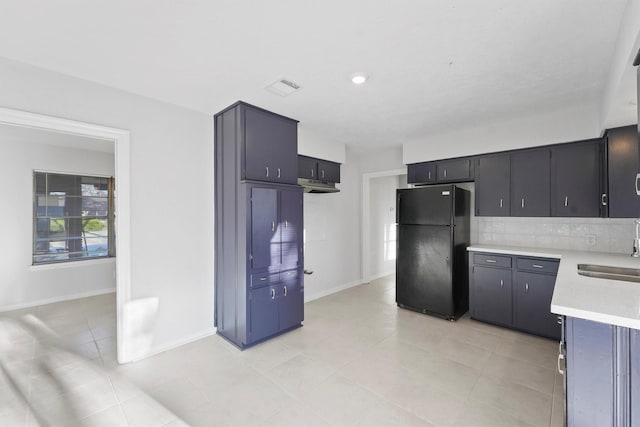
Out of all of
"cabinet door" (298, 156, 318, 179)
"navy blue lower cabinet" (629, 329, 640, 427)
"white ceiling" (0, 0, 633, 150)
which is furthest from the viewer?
"cabinet door" (298, 156, 318, 179)

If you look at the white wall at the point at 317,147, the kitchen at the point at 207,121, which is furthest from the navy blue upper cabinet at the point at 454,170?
the white wall at the point at 317,147

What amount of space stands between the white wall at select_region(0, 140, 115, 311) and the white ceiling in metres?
3.13

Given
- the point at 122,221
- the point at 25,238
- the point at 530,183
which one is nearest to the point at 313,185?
the point at 122,221

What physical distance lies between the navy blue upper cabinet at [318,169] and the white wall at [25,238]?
3.94m

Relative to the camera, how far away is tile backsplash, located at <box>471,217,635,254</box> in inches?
120

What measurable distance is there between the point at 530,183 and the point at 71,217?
6948mm

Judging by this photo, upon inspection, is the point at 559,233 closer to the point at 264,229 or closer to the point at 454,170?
the point at 454,170

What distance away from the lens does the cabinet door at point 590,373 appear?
4.11ft

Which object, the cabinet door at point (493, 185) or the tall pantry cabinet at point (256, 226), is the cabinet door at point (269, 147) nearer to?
the tall pantry cabinet at point (256, 226)

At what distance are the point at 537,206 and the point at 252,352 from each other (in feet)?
12.0

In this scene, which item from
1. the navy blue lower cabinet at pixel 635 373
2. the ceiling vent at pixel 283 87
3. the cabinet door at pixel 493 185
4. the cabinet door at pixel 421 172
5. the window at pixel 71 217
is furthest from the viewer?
the window at pixel 71 217

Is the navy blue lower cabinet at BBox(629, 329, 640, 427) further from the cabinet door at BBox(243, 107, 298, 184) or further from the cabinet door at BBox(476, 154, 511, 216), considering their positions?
the cabinet door at BBox(243, 107, 298, 184)

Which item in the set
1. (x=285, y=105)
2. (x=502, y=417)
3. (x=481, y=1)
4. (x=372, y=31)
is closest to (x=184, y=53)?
(x=285, y=105)

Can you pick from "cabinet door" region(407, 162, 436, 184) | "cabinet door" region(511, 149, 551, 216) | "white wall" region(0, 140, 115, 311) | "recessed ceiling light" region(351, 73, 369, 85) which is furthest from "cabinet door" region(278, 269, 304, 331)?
"white wall" region(0, 140, 115, 311)
